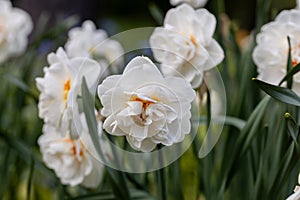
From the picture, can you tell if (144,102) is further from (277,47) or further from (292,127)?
(277,47)

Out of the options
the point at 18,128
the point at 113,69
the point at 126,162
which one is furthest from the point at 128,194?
→ the point at 18,128

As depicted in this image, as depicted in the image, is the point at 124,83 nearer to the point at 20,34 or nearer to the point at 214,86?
the point at 214,86

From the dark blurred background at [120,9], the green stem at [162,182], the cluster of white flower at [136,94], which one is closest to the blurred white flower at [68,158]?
the cluster of white flower at [136,94]

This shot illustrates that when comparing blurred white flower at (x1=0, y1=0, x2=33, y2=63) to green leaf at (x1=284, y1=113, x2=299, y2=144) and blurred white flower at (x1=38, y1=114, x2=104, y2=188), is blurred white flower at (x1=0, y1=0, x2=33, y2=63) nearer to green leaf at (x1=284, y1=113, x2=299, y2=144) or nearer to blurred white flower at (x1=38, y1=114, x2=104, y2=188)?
blurred white flower at (x1=38, y1=114, x2=104, y2=188)

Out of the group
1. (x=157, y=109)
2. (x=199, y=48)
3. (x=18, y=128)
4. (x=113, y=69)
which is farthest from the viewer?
(x=18, y=128)

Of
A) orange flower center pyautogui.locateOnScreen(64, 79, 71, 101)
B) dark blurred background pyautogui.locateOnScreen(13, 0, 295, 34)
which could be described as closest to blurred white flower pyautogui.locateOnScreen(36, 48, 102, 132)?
orange flower center pyautogui.locateOnScreen(64, 79, 71, 101)

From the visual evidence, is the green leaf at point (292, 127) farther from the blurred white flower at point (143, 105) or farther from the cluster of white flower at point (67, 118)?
the cluster of white flower at point (67, 118)
